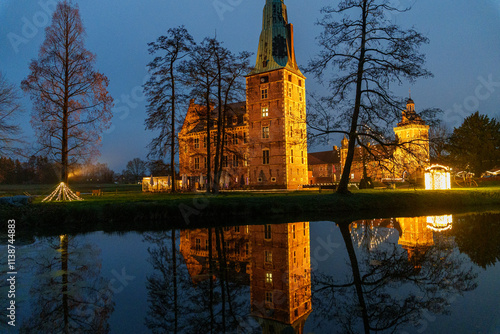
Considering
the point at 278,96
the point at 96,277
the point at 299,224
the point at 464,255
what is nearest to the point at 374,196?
the point at 299,224

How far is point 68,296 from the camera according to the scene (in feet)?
15.4

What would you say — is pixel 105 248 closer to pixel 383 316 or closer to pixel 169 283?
pixel 169 283

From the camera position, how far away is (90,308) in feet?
14.1

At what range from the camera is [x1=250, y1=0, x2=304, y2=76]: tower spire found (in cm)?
4206

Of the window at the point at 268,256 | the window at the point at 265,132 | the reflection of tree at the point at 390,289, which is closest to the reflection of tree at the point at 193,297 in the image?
the window at the point at 268,256

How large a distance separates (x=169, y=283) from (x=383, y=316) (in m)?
3.39

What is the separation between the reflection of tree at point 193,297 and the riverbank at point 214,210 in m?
6.41

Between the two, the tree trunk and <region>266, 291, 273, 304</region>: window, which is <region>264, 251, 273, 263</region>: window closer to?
<region>266, 291, 273, 304</region>: window

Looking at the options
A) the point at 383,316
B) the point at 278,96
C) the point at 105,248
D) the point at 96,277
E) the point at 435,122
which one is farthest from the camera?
the point at 278,96

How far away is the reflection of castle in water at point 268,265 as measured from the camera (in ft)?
13.7

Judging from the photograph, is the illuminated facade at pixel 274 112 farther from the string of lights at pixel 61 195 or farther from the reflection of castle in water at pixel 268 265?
the reflection of castle in water at pixel 268 265

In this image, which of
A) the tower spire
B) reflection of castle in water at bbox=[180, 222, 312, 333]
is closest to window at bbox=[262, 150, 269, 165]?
the tower spire

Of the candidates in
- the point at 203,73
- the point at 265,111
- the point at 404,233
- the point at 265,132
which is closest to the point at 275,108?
the point at 265,111

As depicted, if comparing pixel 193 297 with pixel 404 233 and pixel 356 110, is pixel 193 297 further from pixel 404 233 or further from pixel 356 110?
pixel 356 110
